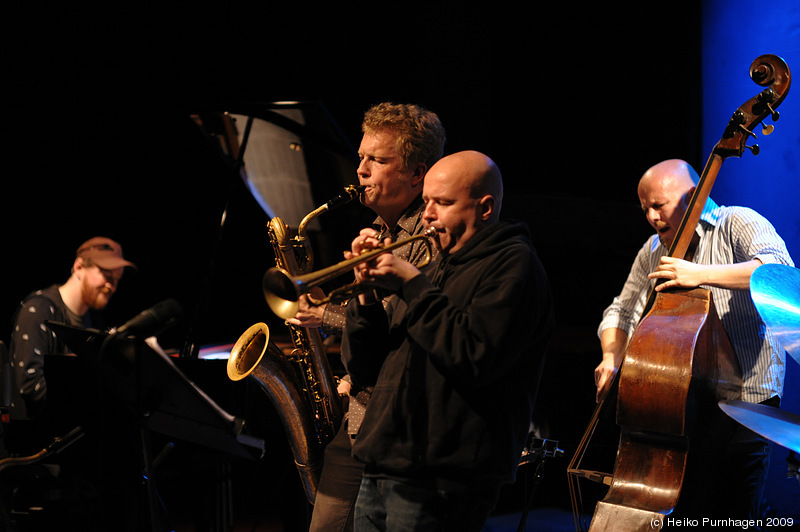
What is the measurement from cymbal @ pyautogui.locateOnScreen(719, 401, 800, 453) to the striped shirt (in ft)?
2.91

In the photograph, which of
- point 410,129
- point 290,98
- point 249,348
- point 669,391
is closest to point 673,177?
point 669,391

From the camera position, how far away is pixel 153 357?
9.20 feet

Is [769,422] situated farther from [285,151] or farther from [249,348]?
[285,151]

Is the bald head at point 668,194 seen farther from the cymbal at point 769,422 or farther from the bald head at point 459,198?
the bald head at point 459,198

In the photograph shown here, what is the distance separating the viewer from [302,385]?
130 inches

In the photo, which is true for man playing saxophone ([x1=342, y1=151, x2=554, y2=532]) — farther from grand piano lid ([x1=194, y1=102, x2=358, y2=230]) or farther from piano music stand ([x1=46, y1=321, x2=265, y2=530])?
grand piano lid ([x1=194, y1=102, x2=358, y2=230])

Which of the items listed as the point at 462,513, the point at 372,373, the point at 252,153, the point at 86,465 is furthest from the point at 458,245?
the point at 252,153

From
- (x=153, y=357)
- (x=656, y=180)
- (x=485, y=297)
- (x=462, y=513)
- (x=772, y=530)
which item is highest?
(x=656, y=180)

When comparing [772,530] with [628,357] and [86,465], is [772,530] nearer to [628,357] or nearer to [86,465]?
[628,357]

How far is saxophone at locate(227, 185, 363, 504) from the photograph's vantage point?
314 cm

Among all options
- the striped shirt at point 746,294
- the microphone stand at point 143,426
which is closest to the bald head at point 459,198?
the microphone stand at point 143,426

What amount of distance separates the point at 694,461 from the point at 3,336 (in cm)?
504

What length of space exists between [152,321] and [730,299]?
2329mm

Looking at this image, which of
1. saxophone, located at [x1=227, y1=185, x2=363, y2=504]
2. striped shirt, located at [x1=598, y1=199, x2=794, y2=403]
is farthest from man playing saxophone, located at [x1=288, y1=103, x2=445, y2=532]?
striped shirt, located at [x1=598, y1=199, x2=794, y2=403]
